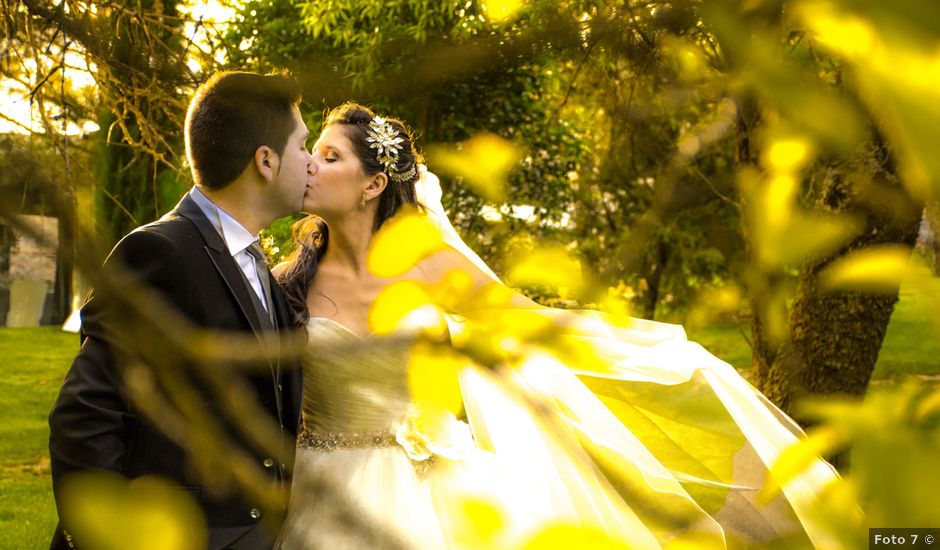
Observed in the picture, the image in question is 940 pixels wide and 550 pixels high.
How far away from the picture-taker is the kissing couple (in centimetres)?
185

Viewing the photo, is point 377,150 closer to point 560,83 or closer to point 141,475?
point 141,475

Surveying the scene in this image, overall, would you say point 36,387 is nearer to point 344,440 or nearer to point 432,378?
point 344,440

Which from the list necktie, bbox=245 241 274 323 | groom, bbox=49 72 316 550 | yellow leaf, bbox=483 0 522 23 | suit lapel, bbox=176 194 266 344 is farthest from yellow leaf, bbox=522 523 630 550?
necktie, bbox=245 241 274 323

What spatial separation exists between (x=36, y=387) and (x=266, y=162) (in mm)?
9282

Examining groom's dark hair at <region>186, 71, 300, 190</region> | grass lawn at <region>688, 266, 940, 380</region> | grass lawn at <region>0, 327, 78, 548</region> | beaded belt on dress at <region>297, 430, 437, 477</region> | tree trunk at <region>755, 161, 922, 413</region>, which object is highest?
groom's dark hair at <region>186, 71, 300, 190</region>

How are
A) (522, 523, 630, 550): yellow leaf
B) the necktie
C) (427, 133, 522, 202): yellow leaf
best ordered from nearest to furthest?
(522, 523, 630, 550): yellow leaf < (427, 133, 522, 202): yellow leaf < the necktie

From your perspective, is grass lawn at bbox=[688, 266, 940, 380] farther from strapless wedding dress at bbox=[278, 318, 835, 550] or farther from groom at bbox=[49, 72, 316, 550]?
groom at bbox=[49, 72, 316, 550]

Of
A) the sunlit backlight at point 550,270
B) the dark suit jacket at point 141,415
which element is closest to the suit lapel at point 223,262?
the dark suit jacket at point 141,415

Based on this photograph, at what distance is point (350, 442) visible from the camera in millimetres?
3020

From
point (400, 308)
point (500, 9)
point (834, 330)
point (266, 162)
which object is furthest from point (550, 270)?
point (834, 330)

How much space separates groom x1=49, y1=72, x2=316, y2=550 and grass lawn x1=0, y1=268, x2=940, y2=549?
1.36m

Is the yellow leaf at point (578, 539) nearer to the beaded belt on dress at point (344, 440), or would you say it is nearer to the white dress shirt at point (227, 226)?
the white dress shirt at point (227, 226)

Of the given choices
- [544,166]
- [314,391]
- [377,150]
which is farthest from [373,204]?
[544,166]

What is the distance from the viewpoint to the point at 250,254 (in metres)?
2.27
